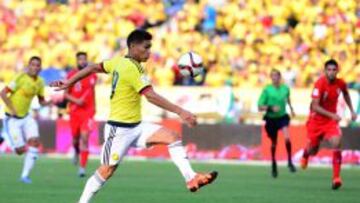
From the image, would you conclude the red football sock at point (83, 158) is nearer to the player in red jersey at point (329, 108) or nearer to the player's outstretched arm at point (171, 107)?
the player in red jersey at point (329, 108)

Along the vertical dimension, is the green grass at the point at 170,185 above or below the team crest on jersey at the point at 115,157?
below

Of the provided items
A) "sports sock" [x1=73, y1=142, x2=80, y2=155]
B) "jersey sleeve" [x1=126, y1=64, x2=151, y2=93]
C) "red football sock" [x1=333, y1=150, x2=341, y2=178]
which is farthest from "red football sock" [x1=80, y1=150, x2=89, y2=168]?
"jersey sleeve" [x1=126, y1=64, x2=151, y2=93]

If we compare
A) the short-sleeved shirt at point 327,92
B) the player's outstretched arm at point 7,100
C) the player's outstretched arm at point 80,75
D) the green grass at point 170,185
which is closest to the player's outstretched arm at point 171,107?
the player's outstretched arm at point 80,75

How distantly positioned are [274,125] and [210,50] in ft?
28.6

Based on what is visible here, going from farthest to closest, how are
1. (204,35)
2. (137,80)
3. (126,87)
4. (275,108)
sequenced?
(204,35) < (275,108) < (126,87) < (137,80)

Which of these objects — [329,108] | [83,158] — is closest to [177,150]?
[329,108]

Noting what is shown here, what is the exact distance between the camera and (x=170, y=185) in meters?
19.6

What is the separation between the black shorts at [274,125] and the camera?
24.3 metres

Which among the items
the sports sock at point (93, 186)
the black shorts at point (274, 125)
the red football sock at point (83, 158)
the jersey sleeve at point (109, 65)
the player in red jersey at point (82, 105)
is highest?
the jersey sleeve at point (109, 65)

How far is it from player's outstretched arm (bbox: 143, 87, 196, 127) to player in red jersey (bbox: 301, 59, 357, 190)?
7183 mm

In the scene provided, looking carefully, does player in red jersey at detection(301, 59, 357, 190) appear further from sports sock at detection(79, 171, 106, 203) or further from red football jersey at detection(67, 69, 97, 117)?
sports sock at detection(79, 171, 106, 203)

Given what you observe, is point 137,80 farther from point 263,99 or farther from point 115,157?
point 263,99

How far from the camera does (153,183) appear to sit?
20016mm

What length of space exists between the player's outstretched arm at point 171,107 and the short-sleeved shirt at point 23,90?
7.90 meters
